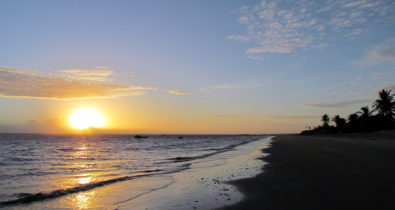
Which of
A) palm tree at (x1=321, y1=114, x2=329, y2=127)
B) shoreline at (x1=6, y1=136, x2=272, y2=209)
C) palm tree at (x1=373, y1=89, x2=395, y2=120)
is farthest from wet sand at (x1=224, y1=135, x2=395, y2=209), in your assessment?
palm tree at (x1=321, y1=114, x2=329, y2=127)

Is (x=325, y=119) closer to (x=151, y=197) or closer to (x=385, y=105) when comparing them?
(x=385, y=105)

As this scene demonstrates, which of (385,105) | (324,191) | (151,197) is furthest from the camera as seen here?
(385,105)

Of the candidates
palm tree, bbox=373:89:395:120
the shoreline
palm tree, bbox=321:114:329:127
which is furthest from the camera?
palm tree, bbox=321:114:329:127

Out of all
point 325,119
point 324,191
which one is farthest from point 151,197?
point 325,119

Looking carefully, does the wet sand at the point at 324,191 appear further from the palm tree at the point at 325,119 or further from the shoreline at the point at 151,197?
the palm tree at the point at 325,119

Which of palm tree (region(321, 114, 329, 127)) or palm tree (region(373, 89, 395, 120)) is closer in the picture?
palm tree (region(373, 89, 395, 120))

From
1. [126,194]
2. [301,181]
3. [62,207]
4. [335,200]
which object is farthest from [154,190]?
[335,200]

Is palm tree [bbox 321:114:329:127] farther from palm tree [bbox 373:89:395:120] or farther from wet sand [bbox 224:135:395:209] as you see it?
wet sand [bbox 224:135:395:209]

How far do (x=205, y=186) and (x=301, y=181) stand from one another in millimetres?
4539

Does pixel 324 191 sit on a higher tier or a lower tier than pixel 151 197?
higher

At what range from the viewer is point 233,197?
9.84 meters

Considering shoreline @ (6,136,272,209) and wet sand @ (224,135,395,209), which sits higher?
wet sand @ (224,135,395,209)

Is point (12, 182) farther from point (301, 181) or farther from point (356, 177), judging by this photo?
point (356, 177)

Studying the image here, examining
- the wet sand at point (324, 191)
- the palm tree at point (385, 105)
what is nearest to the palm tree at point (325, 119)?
the palm tree at point (385, 105)
